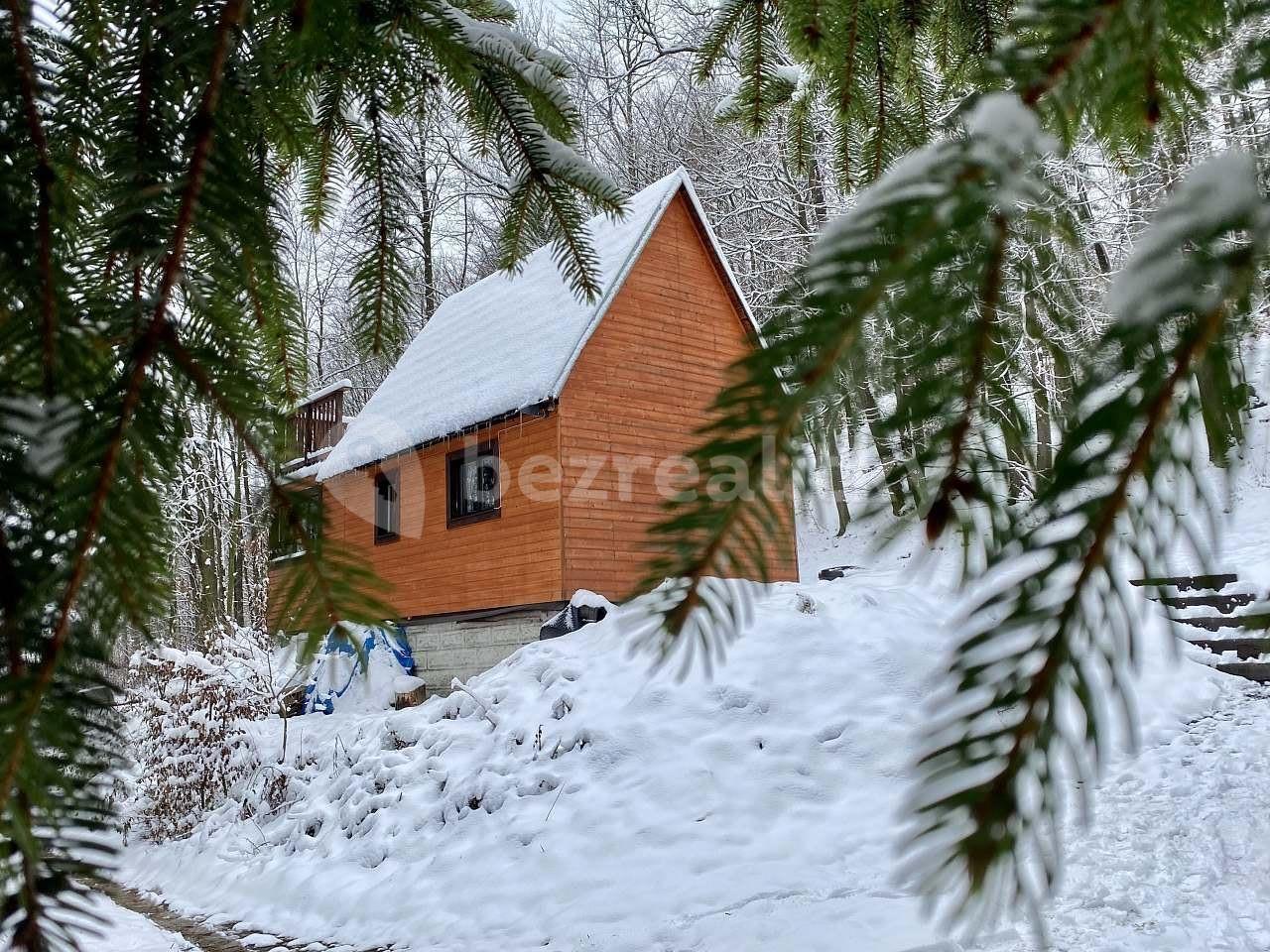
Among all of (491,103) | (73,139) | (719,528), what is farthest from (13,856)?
(491,103)

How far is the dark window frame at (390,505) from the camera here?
1344cm

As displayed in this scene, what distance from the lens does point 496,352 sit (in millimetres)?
12164

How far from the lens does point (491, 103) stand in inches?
61.2

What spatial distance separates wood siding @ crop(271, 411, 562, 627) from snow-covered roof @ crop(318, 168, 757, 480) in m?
0.47

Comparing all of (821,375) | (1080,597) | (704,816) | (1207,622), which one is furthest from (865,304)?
(1207,622)

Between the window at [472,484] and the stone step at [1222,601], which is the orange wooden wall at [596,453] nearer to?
the window at [472,484]

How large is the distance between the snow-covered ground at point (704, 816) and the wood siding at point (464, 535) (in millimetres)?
2560

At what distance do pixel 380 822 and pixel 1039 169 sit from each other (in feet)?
23.9

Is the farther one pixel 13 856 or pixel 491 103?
pixel 491 103

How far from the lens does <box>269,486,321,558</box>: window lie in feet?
2.47

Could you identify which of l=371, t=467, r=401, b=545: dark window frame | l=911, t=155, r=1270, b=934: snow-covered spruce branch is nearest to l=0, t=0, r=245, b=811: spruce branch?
l=911, t=155, r=1270, b=934: snow-covered spruce branch

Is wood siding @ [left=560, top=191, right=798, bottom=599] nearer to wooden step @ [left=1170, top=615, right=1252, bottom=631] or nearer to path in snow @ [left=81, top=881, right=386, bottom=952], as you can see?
wooden step @ [left=1170, top=615, right=1252, bottom=631]

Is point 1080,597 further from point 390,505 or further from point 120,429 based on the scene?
point 390,505

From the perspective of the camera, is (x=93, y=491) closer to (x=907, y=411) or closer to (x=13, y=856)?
(x=13, y=856)
